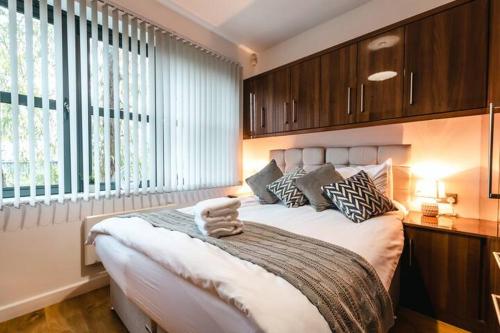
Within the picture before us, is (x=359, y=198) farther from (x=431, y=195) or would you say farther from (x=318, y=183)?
(x=431, y=195)

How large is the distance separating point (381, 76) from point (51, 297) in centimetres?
343

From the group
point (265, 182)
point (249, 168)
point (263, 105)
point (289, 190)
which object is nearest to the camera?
point (289, 190)

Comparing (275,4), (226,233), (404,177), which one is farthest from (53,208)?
(404,177)

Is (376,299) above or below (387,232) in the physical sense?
below

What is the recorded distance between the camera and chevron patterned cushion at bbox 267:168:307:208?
2.27m

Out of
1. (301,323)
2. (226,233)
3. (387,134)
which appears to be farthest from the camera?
(387,134)

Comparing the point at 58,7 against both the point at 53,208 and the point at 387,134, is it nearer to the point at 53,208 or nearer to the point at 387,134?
the point at 53,208

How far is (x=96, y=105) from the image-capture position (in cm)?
207

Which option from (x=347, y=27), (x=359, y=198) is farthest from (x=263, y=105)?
(x=359, y=198)

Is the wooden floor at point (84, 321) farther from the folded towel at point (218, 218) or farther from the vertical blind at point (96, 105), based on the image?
the folded towel at point (218, 218)

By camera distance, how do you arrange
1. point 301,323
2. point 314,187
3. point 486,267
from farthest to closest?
point 314,187
point 486,267
point 301,323

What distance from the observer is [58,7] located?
189 centimetres

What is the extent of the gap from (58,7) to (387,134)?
3133 mm

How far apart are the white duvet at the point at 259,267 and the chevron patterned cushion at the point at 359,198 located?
0.20 ft
